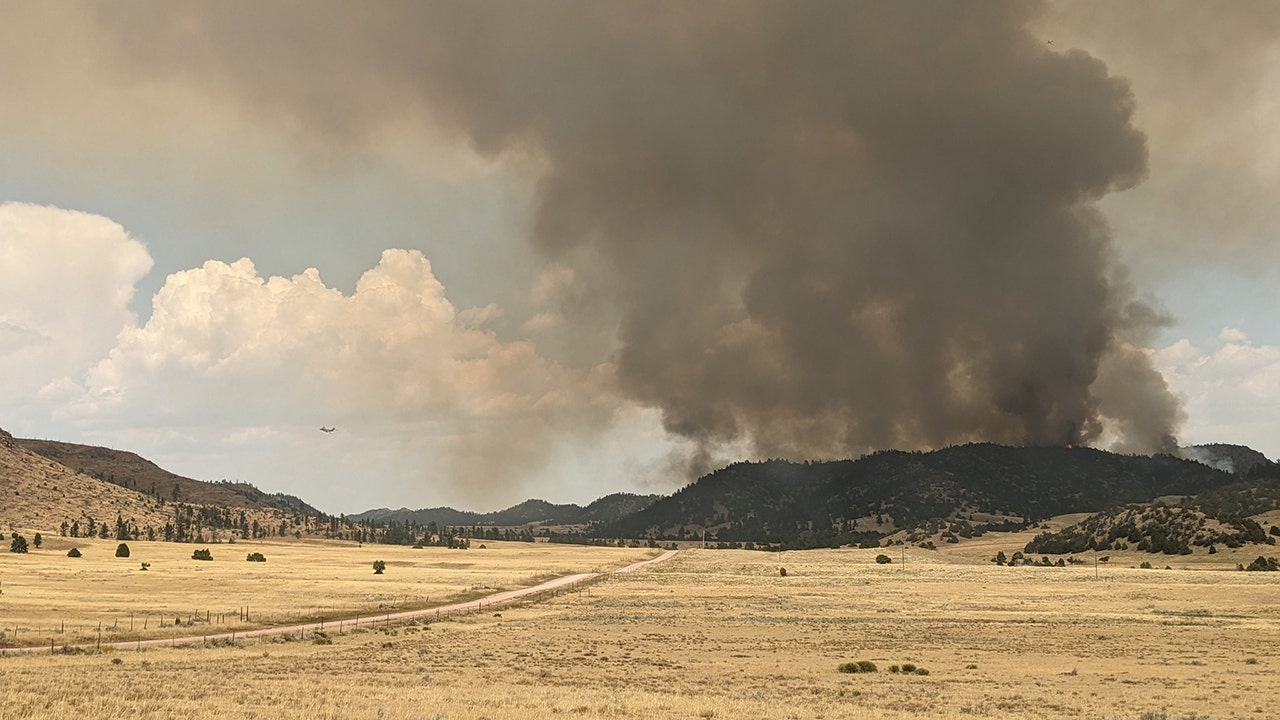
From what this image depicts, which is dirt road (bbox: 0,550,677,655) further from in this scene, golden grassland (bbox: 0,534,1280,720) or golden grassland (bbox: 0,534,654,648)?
golden grassland (bbox: 0,534,1280,720)

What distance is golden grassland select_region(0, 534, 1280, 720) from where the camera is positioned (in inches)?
1339

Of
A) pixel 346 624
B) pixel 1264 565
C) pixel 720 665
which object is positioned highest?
pixel 720 665

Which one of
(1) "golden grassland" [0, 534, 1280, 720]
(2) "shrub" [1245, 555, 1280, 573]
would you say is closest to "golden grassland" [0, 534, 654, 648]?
(1) "golden grassland" [0, 534, 1280, 720]

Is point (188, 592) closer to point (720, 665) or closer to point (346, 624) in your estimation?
point (346, 624)

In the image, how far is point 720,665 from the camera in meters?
49.9

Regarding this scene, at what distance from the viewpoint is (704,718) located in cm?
3195

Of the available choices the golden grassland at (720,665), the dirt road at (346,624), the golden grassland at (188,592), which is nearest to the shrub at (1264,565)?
the golden grassland at (720,665)

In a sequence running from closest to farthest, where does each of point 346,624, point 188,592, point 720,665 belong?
point 720,665, point 346,624, point 188,592

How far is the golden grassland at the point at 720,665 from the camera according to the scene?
34.0 m

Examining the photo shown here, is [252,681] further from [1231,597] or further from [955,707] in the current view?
[1231,597]

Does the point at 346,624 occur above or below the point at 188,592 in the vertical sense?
above

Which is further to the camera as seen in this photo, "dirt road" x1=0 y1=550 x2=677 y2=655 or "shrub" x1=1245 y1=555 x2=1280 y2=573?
"shrub" x1=1245 y1=555 x2=1280 y2=573

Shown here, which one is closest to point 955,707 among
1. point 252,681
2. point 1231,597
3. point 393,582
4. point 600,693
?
point 600,693

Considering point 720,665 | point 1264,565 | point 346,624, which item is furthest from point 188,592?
point 1264,565
